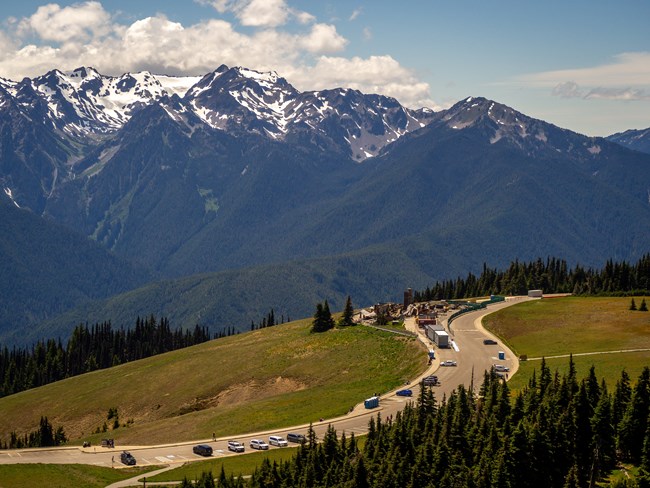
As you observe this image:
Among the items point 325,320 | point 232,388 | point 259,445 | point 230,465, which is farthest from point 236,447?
point 325,320

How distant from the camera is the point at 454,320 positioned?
600ft

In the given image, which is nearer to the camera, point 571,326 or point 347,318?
point 571,326

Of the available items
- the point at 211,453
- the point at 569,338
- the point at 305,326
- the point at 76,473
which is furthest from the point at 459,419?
the point at 305,326

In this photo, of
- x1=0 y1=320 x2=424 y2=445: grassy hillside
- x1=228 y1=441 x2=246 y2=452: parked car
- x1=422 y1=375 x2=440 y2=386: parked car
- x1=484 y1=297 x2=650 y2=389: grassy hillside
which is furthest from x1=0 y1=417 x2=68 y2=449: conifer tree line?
x1=484 y1=297 x2=650 y2=389: grassy hillside

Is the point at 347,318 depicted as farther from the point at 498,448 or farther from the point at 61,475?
the point at 498,448

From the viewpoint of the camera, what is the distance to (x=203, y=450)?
115375 mm

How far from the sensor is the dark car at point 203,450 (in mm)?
114812

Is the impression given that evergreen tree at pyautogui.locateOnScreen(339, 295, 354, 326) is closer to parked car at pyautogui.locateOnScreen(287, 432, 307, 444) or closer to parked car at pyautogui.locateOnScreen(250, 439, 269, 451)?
parked car at pyautogui.locateOnScreen(287, 432, 307, 444)

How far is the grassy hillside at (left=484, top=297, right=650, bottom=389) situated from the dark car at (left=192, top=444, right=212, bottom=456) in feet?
133

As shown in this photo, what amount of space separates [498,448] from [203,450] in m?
39.8

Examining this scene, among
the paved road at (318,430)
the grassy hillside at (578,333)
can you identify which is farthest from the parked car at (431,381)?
the grassy hillside at (578,333)

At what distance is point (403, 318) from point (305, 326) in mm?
22652

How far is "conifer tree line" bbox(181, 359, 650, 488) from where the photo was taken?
90938mm

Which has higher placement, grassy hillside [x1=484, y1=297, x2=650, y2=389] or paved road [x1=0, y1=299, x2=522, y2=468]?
grassy hillside [x1=484, y1=297, x2=650, y2=389]
